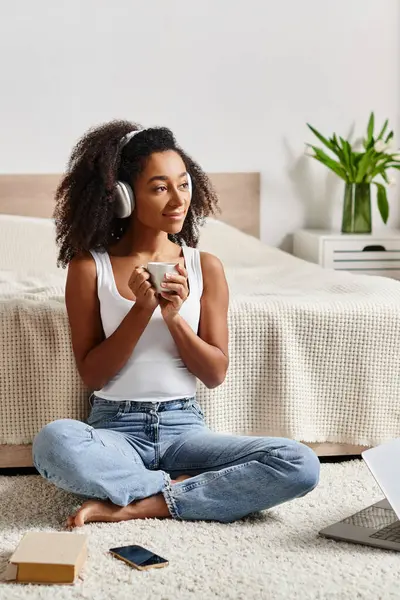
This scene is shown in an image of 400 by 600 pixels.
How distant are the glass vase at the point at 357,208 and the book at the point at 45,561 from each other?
2785 millimetres

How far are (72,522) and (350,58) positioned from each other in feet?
10.00

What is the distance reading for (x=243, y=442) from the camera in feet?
6.17

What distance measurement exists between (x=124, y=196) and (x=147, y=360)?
13.5 inches

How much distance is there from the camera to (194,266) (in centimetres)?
202

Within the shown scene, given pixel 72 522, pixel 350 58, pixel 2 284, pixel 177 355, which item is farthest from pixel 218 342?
pixel 350 58

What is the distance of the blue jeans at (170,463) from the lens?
1771 mm

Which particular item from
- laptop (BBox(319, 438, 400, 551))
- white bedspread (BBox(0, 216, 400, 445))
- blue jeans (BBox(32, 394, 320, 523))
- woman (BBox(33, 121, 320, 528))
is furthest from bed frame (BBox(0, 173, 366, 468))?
laptop (BBox(319, 438, 400, 551))

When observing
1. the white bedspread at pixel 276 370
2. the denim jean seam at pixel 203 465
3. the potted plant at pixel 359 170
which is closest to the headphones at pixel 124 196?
the white bedspread at pixel 276 370

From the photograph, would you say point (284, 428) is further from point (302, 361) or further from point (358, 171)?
point (358, 171)

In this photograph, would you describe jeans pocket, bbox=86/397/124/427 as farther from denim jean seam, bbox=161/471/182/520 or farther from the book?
the book

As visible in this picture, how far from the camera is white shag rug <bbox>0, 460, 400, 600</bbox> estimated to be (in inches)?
58.1

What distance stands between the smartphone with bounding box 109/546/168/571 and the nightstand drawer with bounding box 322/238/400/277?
2514 millimetres

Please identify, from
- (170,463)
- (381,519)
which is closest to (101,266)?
(170,463)

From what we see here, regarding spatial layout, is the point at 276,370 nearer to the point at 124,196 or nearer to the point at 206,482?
the point at 206,482
